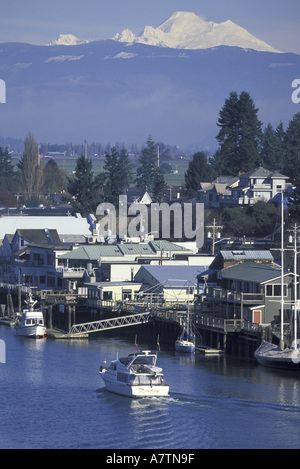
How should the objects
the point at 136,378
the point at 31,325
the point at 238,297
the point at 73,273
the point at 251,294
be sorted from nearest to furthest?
the point at 136,378, the point at 251,294, the point at 238,297, the point at 31,325, the point at 73,273

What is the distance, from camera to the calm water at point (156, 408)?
44.5m

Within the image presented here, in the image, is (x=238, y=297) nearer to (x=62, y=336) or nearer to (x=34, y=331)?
(x=62, y=336)

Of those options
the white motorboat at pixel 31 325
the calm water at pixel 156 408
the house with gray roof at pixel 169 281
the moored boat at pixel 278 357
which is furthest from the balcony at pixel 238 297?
the white motorboat at pixel 31 325

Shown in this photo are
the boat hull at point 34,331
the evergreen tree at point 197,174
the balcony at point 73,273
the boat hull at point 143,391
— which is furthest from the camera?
the evergreen tree at point 197,174

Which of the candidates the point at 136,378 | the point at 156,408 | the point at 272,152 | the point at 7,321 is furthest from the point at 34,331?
the point at 272,152

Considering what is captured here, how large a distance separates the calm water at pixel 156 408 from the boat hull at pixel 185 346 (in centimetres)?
115

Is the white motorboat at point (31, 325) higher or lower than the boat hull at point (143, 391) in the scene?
higher

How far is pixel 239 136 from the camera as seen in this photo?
5773 inches

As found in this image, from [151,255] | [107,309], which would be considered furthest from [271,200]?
[107,309]

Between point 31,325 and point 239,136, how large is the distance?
76.7 meters

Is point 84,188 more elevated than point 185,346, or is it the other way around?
point 84,188

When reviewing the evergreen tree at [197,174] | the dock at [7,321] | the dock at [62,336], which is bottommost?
the dock at [62,336]

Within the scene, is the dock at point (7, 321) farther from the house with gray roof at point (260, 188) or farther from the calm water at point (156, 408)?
the house with gray roof at point (260, 188)
